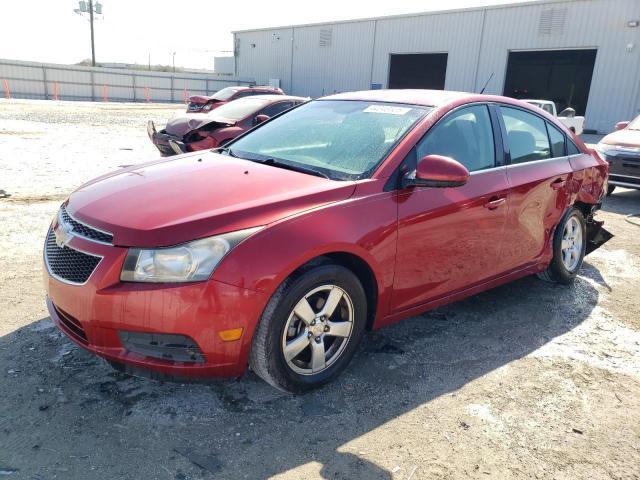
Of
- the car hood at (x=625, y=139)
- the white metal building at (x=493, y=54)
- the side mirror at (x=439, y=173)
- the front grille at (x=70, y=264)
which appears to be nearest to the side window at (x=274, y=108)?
the car hood at (x=625, y=139)

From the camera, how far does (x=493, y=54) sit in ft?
86.2

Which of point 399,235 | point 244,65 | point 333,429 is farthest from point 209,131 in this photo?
point 244,65

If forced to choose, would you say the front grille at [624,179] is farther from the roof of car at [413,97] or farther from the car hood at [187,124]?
the car hood at [187,124]

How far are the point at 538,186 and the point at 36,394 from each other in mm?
3646

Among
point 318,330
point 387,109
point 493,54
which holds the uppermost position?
point 493,54

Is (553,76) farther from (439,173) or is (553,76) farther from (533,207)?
(439,173)

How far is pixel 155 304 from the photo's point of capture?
8.14 feet

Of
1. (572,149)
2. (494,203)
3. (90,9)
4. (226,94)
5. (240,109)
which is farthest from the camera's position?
(90,9)

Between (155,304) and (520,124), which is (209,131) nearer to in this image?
(520,124)

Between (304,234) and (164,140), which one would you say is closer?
(304,234)

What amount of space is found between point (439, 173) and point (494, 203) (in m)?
0.84

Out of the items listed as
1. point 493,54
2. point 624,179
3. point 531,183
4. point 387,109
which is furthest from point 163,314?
point 493,54

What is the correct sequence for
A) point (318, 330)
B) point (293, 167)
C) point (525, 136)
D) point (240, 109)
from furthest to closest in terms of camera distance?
1. point (240, 109)
2. point (525, 136)
3. point (293, 167)
4. point (318, 330)

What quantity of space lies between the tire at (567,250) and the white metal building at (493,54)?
2066cm
